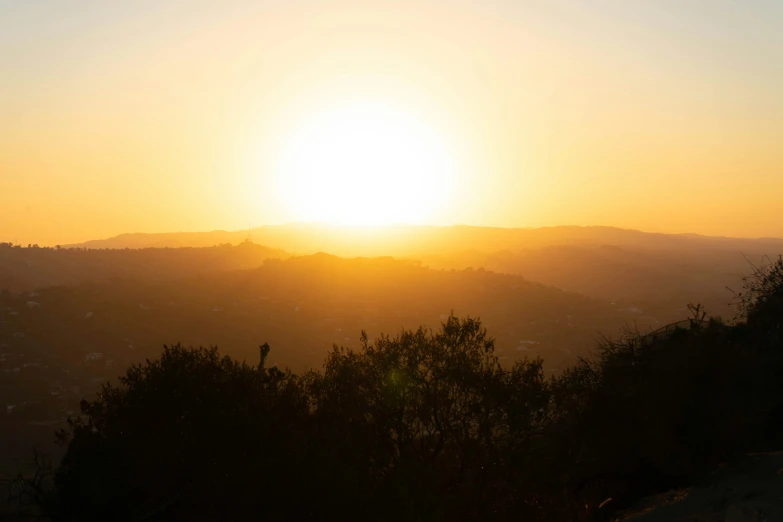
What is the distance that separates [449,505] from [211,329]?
5079 inches

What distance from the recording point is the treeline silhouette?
20.6m

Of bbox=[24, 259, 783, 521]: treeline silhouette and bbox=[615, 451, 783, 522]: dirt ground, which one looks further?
bbox=[24, 259, 783, 521]: treeline silhouette

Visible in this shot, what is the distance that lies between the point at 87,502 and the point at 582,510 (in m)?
16.9

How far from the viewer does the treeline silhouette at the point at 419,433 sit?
67.7 ft

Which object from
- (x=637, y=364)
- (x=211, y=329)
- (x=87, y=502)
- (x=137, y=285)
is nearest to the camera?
(x=87, y=502)

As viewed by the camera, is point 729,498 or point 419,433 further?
point 419,433

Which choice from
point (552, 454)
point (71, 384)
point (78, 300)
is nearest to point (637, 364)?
point (552, 454)

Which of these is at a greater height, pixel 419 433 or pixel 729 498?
pixel 729 498

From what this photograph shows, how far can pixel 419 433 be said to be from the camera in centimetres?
2478

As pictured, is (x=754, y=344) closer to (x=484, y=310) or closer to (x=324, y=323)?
(x=324, y=323)

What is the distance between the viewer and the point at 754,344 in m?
25.0

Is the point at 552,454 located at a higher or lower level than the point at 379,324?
higher

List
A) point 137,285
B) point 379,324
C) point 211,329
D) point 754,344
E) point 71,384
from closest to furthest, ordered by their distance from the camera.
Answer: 1. point 754,344
2. point 71,384
3. point 211,329
4. point 379,324
5. point 137,285

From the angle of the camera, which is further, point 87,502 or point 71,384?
point 71,384
